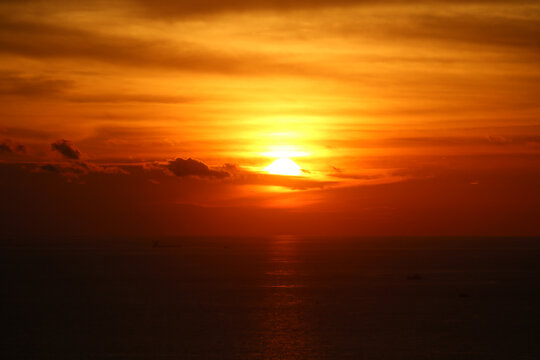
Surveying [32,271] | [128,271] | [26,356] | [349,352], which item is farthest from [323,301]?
[32,271]

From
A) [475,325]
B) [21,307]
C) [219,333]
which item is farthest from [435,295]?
[21,307]

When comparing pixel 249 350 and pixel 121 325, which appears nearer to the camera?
pixel 249 350

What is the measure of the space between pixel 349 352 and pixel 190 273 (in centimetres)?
9824

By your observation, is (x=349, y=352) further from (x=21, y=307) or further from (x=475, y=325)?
(x=21, y=307)

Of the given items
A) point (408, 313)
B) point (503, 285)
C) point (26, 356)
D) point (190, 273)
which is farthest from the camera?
point (190, 273)

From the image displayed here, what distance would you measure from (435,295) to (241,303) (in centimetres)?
3272

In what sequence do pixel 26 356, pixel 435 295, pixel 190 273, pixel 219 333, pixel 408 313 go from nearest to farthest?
pixel 26 356 → pixel 219 333 → pixel 408 313 → pixel 435 295 → pixel 190 273

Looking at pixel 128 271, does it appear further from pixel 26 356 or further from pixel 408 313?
pixel 26 356

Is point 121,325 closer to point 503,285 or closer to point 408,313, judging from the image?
point 408,313

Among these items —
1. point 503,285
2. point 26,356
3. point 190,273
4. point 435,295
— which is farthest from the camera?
point 190,273

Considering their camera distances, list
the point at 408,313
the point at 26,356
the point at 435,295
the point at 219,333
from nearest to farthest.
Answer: the point at 26,356, the point at 219,333, the point at 408,313, the point at 435,295

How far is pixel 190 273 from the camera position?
156m

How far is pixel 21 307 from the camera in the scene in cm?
8994

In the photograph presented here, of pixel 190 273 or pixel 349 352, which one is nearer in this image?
pixel 349 352
